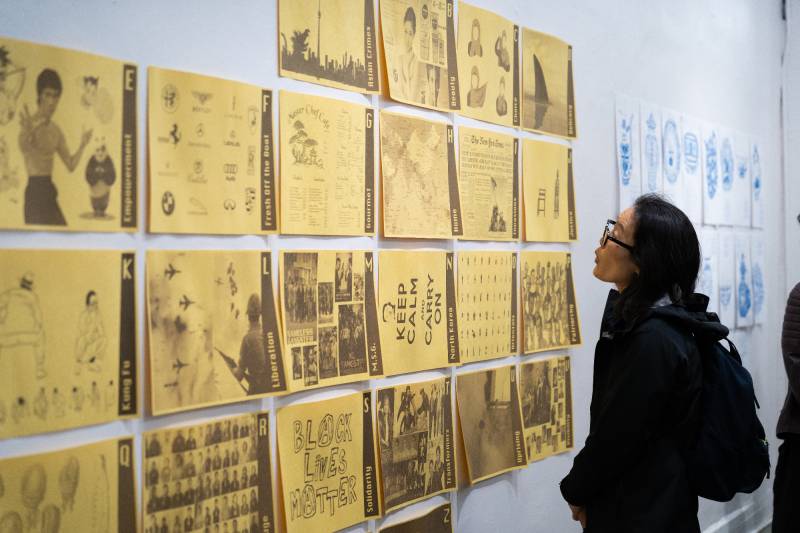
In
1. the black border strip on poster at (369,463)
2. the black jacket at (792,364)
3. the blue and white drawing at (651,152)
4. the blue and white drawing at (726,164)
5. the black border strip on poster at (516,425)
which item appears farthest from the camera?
the blue and white drawing at (726,164)

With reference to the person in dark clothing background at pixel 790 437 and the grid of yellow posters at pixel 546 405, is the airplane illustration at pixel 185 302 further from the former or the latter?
the person in dark clothing background at pixel 790 437

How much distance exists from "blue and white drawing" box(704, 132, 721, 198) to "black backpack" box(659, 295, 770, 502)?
2077 mm

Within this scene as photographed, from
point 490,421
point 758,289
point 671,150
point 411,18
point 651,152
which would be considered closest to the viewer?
point 411,18

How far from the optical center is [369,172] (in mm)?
1936

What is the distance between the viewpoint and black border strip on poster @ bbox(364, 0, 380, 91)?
192 centimetres

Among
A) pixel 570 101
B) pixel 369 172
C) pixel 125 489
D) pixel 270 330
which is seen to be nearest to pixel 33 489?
pixel 125 489

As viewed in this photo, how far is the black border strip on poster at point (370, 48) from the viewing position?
192cm

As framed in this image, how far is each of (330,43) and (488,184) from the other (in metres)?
0.74

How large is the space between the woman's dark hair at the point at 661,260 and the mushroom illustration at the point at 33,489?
4.48ft

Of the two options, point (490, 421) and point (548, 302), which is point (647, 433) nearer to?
point (490, 421)

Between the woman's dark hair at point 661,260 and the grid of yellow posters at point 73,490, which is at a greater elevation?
the woman's dark hair at point 661,260

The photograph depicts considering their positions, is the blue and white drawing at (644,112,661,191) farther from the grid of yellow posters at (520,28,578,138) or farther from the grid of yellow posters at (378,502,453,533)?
the grid of yellow posters at (378,502,453,533)

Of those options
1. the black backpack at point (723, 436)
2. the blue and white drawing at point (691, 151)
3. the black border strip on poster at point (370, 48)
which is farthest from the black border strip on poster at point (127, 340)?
the blue and white drawing at point (691, 151)

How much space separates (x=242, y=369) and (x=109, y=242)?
1.34 feet
